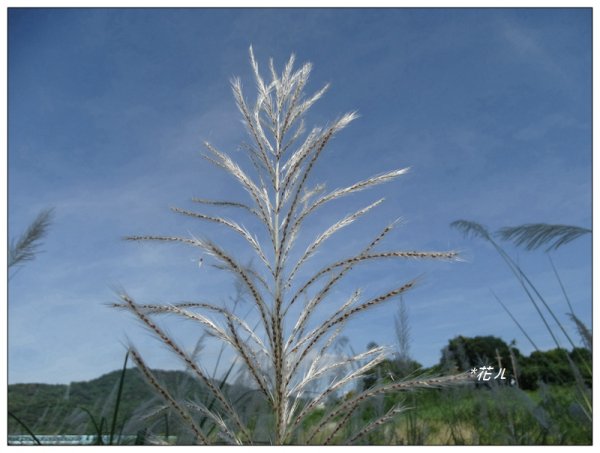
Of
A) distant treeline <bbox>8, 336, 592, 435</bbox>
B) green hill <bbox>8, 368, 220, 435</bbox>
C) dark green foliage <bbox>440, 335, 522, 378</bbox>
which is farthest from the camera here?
dark green foliage <bbox>440, 335, 522, 378</bbox>

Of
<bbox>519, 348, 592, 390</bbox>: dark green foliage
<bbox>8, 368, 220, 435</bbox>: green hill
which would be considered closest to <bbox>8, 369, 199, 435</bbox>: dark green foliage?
<bbox>8, 368, 220, 435</bbox>: green hill

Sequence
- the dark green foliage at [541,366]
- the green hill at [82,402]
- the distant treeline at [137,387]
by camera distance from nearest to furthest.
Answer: the green hill at [82,402]
the distant treeline at [137,387]
the dark green foliage at [541,366]

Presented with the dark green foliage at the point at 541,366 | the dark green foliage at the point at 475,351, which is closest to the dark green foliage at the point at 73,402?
the dark green foliage at the point at 475,351

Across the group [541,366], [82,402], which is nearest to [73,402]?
[82,402]

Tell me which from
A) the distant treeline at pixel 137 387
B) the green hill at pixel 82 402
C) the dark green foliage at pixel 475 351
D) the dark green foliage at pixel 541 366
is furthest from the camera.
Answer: the dark green foliage at pixel 541 366

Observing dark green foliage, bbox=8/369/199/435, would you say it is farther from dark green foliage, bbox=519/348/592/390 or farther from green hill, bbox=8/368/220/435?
dark green foliage, bbox=519/348/592/390

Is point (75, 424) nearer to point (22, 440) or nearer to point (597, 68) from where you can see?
point (22, 440)

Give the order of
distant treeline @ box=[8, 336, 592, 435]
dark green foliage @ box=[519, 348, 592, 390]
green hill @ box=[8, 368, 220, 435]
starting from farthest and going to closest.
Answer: dark green foliage @ box=[519, 348, 592, 390] < distant treeline @ box=[8, 336, 592, 435] < green hill @ box=[8, 368, 220, 435]

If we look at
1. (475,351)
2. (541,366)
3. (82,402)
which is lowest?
(82,402)

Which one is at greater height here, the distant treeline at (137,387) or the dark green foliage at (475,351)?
the dark green foliage at (475,351)

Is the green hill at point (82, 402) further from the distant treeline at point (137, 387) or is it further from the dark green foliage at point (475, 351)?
the dark green foliage at point (475, 351)

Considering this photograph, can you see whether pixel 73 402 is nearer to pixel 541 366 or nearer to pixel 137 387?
pixel 137 387

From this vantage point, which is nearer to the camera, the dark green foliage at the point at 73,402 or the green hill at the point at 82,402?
the green hill at the point at 82,402

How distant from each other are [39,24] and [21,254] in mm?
1828
